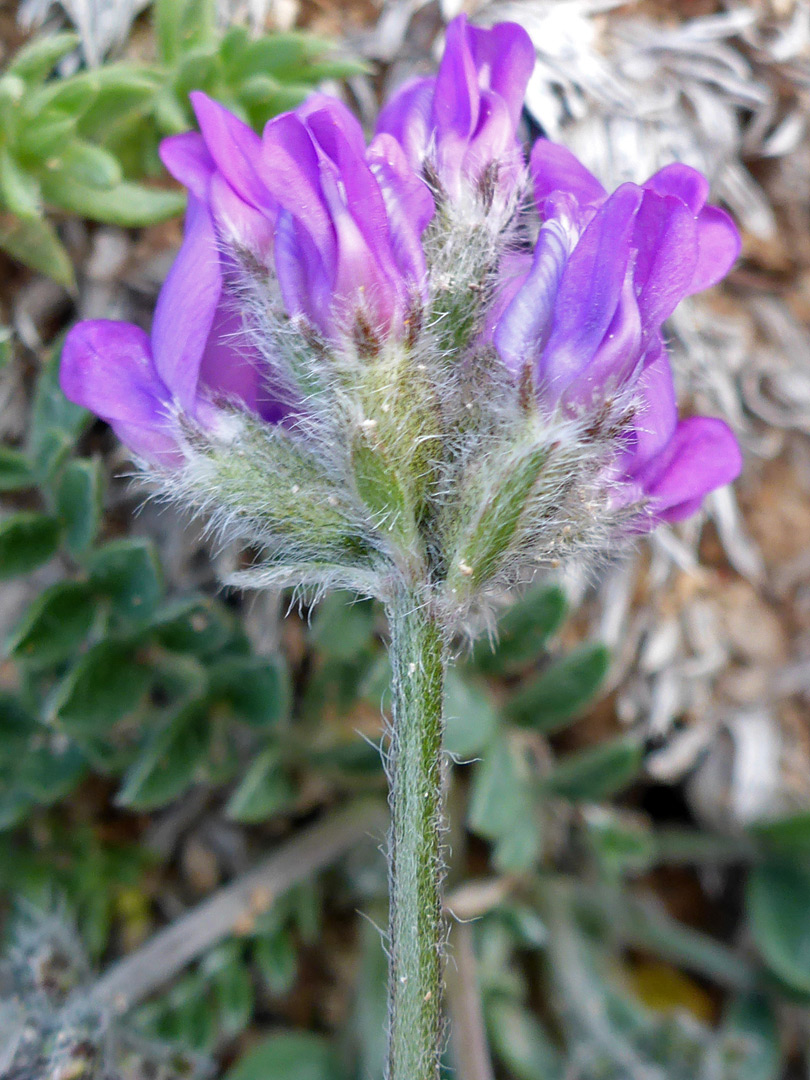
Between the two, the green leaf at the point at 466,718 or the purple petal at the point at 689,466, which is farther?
the green leaf at the point at 466,718

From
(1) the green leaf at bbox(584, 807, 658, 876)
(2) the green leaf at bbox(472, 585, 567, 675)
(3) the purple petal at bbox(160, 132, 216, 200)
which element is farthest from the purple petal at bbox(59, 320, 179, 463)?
(1) the green leaf at bbox(584, 807, 658, 876)

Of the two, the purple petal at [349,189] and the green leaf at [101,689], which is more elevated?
the purple petal at [349,189]

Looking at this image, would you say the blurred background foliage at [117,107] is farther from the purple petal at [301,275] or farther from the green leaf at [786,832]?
the green leaf at [786,832]

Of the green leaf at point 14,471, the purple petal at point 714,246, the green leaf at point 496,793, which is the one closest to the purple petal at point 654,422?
the purple petal at point 714,246

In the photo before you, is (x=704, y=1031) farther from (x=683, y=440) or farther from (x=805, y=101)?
(x=805, y=101)

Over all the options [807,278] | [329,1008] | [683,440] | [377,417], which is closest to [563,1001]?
[329,1008]

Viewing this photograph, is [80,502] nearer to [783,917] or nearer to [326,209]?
[326,209]

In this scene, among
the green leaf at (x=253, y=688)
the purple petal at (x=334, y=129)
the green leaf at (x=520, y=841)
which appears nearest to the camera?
the purple petal at (x=334, y=129)
